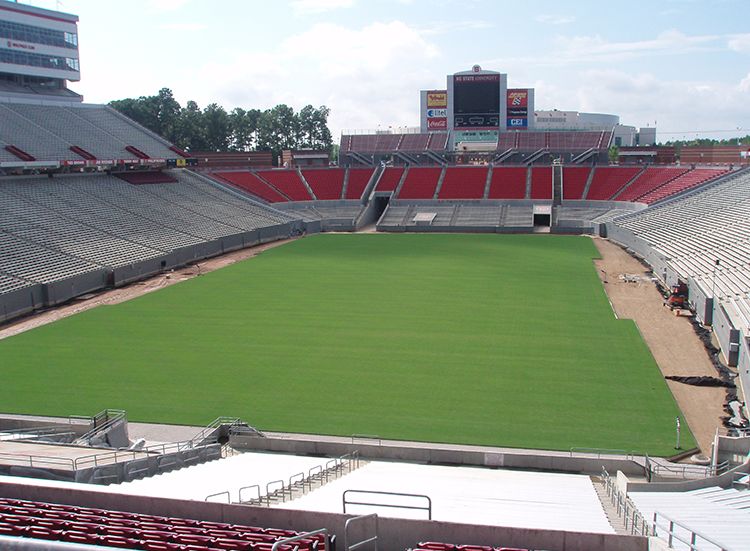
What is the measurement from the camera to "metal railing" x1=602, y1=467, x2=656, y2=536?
9.51 meters

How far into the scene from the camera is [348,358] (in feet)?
76.0

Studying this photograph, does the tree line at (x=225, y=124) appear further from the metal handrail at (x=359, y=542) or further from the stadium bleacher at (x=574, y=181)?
the metal handrail at (x=359, y=542)

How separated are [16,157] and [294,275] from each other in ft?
84.3

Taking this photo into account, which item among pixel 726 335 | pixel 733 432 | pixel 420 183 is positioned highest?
pixel 420 183

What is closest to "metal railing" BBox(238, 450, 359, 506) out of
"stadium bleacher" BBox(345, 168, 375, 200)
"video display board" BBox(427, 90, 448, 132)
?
"stadium bleacher" BBox(345, 168, 375, 200)

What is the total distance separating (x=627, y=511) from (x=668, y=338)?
16.6 metres

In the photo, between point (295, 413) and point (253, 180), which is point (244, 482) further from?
point (253, 180)

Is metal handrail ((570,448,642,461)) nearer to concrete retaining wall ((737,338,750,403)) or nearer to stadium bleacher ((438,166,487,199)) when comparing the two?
A: concrete retaining wall ((737,338,750,403))

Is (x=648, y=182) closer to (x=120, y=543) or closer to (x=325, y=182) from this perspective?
(x=325, y=182)

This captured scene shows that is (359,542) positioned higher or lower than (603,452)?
higher

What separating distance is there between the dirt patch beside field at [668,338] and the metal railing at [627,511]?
4101 mm

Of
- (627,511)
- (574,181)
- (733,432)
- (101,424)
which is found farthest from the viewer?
(574,181)

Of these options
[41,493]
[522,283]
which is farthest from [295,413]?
[522,283]

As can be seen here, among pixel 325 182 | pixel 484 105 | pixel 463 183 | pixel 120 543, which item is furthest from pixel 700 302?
pixel 325 182
